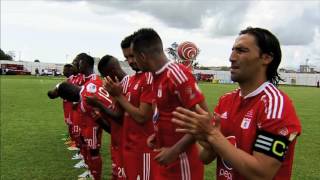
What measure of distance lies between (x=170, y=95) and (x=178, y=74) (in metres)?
0.20

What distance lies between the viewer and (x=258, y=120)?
9.40 ft

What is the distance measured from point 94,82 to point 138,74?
6.37 feet

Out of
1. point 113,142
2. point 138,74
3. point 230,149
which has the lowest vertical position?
point 113,142

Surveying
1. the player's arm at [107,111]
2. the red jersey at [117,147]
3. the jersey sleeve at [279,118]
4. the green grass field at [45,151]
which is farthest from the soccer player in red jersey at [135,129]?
the green grass field at [45,151]

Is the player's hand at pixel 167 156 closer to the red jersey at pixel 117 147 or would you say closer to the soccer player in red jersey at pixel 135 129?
the soccer player in red jersey at pixel 135 129

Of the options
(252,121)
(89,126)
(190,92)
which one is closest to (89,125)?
(89,126)

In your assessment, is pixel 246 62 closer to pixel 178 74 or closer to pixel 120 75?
pixel 178 74

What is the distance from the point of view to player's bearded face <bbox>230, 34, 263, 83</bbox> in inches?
119

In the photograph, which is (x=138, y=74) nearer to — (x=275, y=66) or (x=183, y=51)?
(x=275, y=66)

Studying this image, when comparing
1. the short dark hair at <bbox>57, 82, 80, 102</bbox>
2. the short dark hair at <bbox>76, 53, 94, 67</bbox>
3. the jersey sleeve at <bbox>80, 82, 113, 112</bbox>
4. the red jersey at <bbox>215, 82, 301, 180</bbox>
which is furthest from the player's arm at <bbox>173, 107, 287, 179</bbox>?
the short dark hair at <bbox>76, 53, 94, 67</bbox>

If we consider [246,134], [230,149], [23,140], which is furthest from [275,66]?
[23,140]

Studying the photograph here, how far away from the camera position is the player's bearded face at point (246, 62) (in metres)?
3.03

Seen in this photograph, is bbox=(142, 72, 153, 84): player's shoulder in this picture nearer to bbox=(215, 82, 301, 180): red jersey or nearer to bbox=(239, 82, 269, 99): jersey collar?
bbox=(215, 82, 301, 180): red jersey

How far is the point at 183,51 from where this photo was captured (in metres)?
10.1
